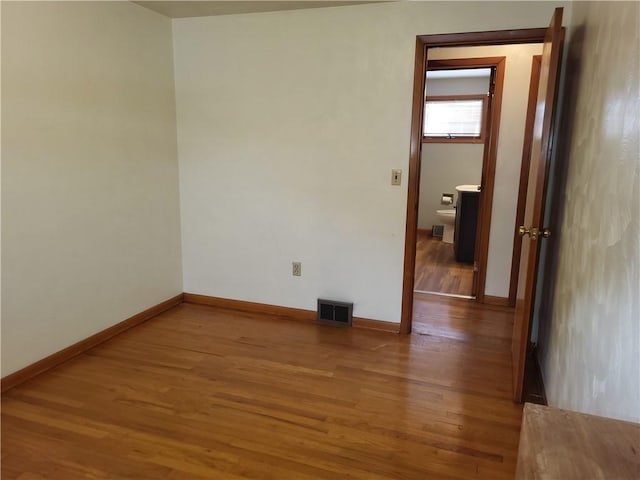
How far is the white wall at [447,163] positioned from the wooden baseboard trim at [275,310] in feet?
12.1

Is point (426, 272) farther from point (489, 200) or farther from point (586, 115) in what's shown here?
point (586, 115)

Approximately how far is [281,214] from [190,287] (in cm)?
107

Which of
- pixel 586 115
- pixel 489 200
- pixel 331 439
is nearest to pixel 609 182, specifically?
pixel 586 115

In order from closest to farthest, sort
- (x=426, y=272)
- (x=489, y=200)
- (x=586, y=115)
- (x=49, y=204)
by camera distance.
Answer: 1. (x=586, y=115)
2. (x=49, y=204)
3. (x=489, y=200)
4. (x=426, y=272)

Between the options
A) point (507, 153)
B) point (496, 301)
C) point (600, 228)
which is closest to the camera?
point (600, 228)

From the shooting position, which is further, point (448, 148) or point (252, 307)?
point (448, 148)

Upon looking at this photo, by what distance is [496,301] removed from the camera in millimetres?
3766

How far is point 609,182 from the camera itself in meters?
1.51

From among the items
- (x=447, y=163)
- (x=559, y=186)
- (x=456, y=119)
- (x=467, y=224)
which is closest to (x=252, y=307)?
(x=559, y=186)

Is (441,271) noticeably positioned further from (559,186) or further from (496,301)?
(559,186)

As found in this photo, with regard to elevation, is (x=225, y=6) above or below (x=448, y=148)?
above

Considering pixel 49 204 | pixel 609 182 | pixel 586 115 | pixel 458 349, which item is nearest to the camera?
pixel 609 182

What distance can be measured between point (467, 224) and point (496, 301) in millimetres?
1366

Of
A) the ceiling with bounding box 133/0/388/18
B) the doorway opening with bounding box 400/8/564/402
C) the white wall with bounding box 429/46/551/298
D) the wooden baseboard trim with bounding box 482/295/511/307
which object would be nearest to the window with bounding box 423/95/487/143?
the white wall with bounding box 429/46/551/298
